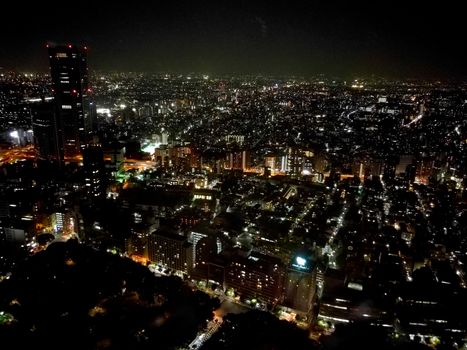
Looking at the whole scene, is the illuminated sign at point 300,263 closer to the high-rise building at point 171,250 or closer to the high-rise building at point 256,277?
the high-rise building at point 256,277

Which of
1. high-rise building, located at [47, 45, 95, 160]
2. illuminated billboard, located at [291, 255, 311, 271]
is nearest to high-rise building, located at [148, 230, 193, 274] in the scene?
illuminated billboard, located at [291, 255, 311, 271]

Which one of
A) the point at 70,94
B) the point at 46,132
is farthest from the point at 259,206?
the point at 70,94

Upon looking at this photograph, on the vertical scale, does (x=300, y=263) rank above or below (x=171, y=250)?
above

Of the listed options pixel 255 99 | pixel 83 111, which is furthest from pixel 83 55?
pixel 255 99

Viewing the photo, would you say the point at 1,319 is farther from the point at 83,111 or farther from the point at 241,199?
the point at 83,111

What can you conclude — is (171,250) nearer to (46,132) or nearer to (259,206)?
(259,206)

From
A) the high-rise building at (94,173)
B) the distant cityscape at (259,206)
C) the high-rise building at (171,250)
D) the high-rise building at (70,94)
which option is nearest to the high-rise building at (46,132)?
the distant cityscape at (259,206)
